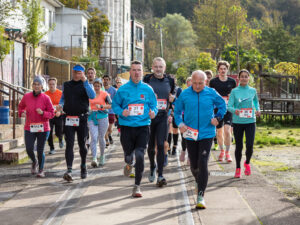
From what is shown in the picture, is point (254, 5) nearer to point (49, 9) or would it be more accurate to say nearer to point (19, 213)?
point (49, 9)

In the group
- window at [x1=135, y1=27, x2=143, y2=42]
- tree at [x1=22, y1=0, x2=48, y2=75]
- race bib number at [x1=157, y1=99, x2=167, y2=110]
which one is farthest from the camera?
window at [x1=135, y1=27, x2=143, y2=42]

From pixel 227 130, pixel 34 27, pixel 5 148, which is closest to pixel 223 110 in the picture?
pixel 227 130

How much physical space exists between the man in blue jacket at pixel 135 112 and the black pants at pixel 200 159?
80cm

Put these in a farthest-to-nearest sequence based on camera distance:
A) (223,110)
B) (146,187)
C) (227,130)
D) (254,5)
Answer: (254,5) → (227,130) → (146,187) → (223,110)

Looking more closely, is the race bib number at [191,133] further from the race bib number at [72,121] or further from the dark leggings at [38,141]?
the dark leggings at [38,141]

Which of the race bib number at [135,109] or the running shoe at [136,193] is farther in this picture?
the race bib number at [135,109]

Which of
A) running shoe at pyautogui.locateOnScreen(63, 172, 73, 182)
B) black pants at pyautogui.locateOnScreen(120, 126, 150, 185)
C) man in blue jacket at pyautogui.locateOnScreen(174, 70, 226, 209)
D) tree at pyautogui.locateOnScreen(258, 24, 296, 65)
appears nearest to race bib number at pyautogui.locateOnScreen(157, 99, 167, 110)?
black pants at pyautogui.locateOnScreen(120, 126, 150, 185)

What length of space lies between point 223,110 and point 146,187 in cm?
194

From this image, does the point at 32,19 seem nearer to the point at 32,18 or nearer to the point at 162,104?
the point at 32,18

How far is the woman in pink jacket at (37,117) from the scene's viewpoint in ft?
28.7

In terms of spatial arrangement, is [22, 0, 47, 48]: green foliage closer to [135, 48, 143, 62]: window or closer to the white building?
the white building

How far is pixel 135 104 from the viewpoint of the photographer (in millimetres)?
7039

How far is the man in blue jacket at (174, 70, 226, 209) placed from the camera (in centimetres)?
637

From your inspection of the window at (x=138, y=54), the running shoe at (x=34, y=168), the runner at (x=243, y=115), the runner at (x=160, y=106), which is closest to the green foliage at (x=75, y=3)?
the window at (x=138, y=54)
